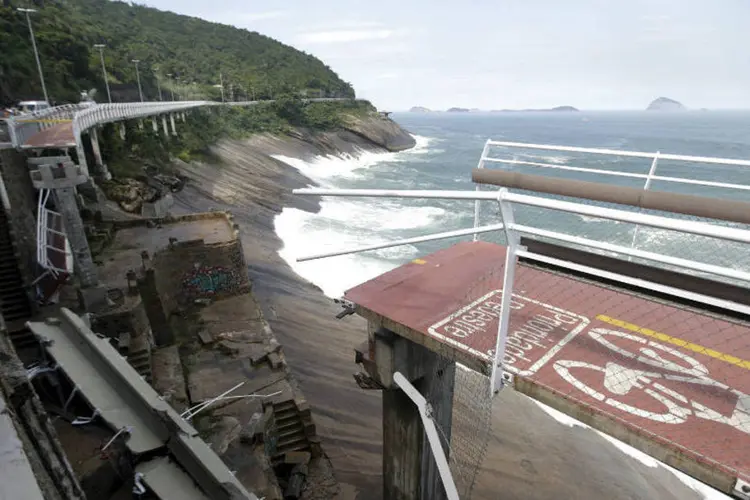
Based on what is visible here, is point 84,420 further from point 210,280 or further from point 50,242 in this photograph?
point 210,280

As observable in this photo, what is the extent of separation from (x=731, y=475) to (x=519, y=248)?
2.32m

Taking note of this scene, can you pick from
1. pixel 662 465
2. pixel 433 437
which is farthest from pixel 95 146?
pixel 662 465

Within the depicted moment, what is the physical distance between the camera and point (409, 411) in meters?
6.75

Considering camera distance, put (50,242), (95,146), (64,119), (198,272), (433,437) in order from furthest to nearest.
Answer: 1. (95,146)
2. (64,119)
3. (198,272)
4. (50,242)
5. (433,437)

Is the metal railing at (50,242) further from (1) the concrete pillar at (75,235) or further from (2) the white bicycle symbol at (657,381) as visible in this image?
(2) the white bicycle symbol at (657,381)

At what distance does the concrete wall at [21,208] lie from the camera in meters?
12.8

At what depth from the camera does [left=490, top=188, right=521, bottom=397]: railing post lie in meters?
3.74

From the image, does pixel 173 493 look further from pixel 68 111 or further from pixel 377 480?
pixel 68 111

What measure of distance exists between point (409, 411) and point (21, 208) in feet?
45.3

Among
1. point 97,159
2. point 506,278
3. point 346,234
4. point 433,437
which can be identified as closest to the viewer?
point 506,278

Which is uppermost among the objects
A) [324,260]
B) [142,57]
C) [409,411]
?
[142,57]

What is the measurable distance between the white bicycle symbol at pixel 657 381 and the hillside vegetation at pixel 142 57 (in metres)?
45.6

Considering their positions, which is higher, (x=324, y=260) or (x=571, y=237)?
(x=571, y=237)

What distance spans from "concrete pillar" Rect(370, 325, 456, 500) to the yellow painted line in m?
2.55
